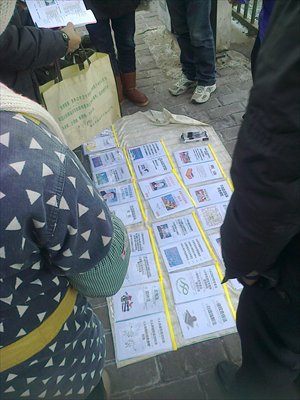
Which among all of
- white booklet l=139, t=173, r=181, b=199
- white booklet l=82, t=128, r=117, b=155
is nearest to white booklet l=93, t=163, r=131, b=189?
white booklet l=139, t=173, r=181, b=199

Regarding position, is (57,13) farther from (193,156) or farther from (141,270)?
(141,270)

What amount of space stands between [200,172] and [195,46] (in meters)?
1.03

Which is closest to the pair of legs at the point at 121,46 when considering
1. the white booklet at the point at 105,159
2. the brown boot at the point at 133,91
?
the brown boot at the point at 133,91

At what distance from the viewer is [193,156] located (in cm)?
247

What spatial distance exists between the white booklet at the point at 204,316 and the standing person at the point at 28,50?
127 centimetres

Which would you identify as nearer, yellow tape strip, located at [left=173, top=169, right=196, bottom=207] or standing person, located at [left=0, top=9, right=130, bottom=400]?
standing person, located at [left=0, top=9, right=130, bottom=400]

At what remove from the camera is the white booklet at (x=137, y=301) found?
1712mm

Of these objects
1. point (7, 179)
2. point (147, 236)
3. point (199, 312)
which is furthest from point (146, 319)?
point (7, 179)

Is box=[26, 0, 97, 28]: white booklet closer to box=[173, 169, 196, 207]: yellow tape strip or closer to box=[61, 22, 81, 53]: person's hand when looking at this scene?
box=[61, 22, 81, 53]: person's hand

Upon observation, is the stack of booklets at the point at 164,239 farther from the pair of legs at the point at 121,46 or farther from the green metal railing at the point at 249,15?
the green metal railing at the point at 249,15

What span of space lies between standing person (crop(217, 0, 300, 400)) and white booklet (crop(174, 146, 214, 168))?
4.77 feet

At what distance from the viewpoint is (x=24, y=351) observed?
2.71ft

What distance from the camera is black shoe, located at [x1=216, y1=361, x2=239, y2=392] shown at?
1410mm

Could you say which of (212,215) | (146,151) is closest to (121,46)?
(146,151)
